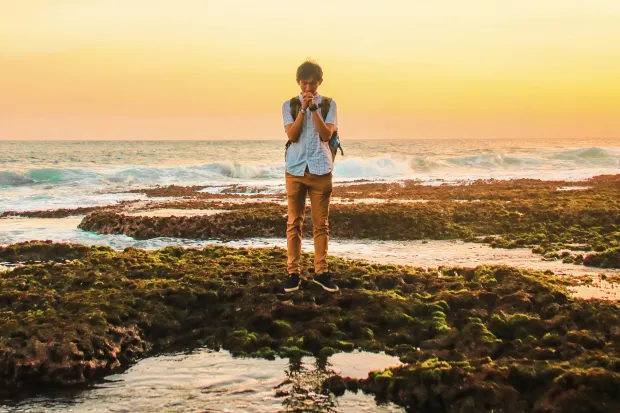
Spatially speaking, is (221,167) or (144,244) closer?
(144,244)

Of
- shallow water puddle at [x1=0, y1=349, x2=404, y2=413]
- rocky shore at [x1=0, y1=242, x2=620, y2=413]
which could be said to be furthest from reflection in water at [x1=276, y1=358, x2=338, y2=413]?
rocky shore at [x1=0, y1=242, x2=620, y2=413]

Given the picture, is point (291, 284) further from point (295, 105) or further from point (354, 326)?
point (295, 105)

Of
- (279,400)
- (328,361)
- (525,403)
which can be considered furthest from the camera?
(328,361)

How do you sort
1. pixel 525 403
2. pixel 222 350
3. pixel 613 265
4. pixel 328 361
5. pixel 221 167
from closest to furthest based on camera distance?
pixel 525 403
pixel 328 361
pixel 222 350
pixel 613 265
pixel 221 167

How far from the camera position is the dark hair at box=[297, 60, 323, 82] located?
24.4 ft

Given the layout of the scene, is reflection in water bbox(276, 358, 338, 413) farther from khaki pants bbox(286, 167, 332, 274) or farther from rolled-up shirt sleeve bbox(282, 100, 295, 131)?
rolled-up shirt sleeve bbox(282, 100, 295, 131)

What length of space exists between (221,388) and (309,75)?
361cm

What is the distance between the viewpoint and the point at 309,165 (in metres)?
7.68

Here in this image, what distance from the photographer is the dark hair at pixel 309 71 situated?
24.4 ft

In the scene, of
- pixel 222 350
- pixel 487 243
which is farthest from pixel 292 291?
pixel 487 243

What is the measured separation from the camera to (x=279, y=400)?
521cm

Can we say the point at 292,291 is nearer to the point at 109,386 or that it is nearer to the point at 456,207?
the point at 109,386

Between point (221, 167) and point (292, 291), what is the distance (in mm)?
47614

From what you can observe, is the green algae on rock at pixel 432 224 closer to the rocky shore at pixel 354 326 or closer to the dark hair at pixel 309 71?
the rocky shore at pixel 354 326
